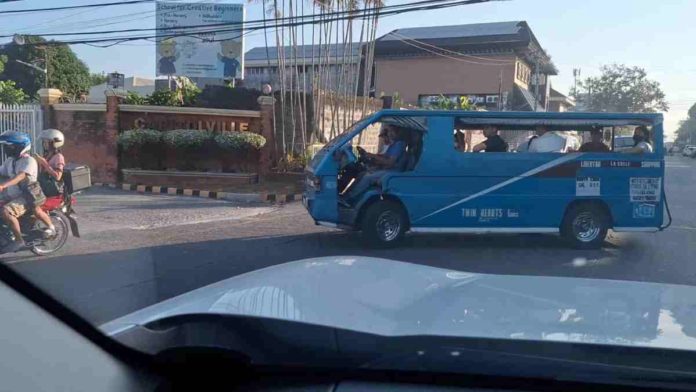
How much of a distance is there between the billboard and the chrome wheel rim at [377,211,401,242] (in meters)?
18.7

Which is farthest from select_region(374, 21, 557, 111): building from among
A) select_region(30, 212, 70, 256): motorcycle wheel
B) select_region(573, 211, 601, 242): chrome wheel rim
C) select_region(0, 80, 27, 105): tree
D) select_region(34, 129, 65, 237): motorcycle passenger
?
select_region(30, 212, 70, 256): motorcycle wheel

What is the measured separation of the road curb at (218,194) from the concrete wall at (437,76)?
2373cm

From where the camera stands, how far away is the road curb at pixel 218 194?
16.2 metres

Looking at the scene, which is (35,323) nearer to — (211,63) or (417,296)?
(417,296)

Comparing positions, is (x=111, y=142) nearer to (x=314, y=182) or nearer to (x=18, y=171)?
(x=18, y=171)

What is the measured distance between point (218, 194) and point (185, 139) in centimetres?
252

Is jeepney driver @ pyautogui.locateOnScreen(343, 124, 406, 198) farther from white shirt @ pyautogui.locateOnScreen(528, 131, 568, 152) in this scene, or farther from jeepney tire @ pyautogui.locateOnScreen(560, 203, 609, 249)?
jeepney tire @ pyautogui.locateOnScreen(560, 203, 609, 249)

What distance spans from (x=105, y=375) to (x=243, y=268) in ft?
19.6

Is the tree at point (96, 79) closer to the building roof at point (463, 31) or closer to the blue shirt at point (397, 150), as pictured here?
the building roof at point (463, 31)

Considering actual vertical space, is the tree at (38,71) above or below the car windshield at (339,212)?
above

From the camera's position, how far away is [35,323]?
2.40m

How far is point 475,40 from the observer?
125 feet

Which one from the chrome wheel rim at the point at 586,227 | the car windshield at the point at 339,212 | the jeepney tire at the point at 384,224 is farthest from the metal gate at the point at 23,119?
the chrome wheel rim at the point at 586,227

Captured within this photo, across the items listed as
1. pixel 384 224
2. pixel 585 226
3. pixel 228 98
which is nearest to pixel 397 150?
pixel 384 224
